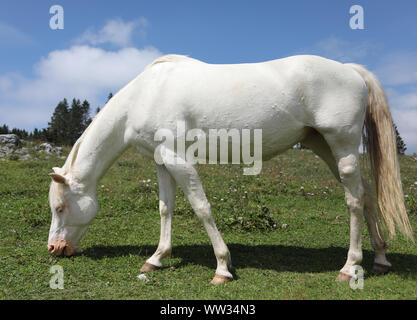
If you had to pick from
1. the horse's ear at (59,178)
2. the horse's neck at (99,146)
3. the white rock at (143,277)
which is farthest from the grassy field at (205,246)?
the horse's neck at (99,146)

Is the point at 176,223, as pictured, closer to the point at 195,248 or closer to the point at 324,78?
the point at 195,248

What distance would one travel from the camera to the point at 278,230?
22.7 ft

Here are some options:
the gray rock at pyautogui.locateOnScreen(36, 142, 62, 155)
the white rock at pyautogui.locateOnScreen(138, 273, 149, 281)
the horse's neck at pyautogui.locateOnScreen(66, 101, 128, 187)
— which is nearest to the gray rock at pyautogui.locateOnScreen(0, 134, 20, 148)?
the gray rock at pyautogui.locateOnScreen(36, 142, 62, 155)

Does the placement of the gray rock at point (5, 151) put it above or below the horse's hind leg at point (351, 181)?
above

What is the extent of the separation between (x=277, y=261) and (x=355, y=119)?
7.43 feet

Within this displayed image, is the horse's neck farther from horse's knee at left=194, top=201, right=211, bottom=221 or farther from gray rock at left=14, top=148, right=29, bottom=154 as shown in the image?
gray rock at left=14, top=148, right=29, bottom=154

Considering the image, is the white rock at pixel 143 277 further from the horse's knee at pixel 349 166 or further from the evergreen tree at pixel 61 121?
the evergreen tree at pixel 61 121

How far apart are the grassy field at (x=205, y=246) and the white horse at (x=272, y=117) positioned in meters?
0.38

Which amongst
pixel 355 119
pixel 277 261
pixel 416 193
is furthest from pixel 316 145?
pixel 416 193

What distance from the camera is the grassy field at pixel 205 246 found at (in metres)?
4.11

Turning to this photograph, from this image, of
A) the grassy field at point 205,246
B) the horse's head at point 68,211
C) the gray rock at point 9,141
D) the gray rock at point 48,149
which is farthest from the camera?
the gray rock at point 9,141

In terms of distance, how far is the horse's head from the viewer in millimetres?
4988

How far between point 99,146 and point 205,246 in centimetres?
235
